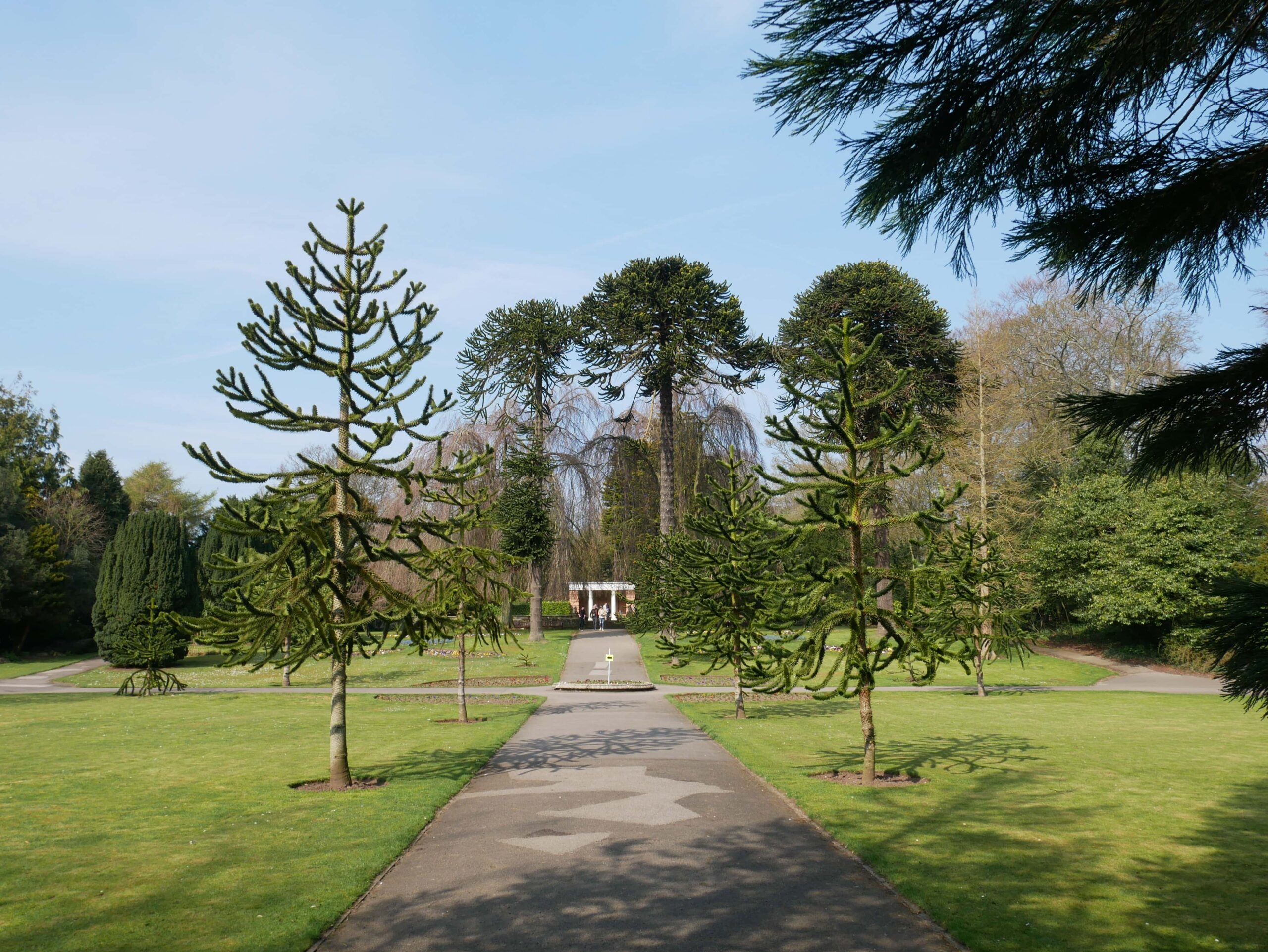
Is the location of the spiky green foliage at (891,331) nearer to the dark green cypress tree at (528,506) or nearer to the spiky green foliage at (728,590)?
the dark green cypress tree at (528,506)

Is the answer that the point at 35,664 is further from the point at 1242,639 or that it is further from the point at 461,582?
the point at 1242,639

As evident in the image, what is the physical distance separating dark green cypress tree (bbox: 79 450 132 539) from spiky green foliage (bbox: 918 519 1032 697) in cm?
4629

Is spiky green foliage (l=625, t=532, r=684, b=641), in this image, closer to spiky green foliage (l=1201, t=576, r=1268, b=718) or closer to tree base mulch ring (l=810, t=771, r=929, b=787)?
tree base mulch ring (l=810, t=771, r=929, b=787)

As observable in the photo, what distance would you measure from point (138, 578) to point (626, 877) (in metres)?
31.0

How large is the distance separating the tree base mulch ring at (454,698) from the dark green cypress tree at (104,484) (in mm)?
36416

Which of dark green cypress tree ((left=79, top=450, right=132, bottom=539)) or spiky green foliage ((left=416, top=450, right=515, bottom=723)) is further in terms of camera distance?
dark green cypress tree ((left=79, top=450, right=132, bottom=539))

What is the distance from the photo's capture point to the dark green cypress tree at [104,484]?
5103cm

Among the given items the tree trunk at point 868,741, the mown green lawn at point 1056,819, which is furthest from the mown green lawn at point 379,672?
the tree trunk at point 868,741

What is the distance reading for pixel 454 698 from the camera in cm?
2230

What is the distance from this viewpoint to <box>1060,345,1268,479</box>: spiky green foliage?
11.8ft

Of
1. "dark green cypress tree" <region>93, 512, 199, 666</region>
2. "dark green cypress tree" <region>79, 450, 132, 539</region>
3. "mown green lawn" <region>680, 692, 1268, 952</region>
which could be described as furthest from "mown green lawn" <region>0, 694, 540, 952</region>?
"dark green cypress tree" <region>79, 450, 132, 539</region>

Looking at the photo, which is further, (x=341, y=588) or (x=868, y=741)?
(x=868, y=741)

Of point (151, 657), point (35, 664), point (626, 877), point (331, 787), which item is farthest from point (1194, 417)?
point (35, 664)

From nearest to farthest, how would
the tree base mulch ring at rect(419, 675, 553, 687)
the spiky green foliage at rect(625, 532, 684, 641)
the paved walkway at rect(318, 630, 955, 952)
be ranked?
the paved walkway at rect(318, 630, 955, 952) → the spiky green foliage at rect(625, 532, 684, 641) → the tree base mulch ring at rect(419, 675, 553, 687)
